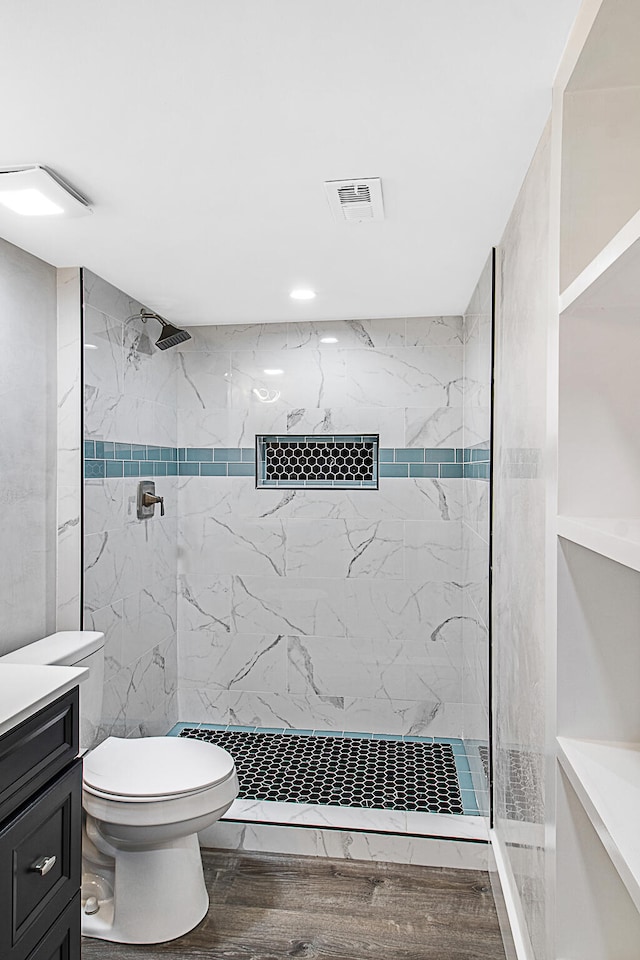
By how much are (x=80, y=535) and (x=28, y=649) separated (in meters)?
0.48

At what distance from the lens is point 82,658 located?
2598 mm

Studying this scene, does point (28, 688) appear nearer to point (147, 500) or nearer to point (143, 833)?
point (143, 833)

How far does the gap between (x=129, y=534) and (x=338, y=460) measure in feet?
3.79

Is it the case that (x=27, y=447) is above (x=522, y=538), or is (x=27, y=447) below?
above

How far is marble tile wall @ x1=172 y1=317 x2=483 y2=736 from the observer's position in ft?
11.9

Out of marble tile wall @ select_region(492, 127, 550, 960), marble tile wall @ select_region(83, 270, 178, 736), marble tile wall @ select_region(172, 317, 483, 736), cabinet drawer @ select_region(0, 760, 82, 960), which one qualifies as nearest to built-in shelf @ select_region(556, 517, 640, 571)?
marble tile wall @ select_region(492, 127, 550, 960)

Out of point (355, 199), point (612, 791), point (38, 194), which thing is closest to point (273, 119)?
point (355, 199)

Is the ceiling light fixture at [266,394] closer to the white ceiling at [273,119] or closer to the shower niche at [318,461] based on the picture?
the shower niche at [318,461]

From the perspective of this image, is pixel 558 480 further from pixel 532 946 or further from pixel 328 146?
pixel 532 946

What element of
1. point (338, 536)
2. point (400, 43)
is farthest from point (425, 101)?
point (338, 536)

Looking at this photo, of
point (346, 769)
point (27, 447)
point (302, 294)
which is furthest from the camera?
point (346, 769)

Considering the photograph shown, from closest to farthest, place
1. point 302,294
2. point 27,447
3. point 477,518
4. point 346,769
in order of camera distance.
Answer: point 27,447 < point 477,518 < point 302,294 < point 346,769

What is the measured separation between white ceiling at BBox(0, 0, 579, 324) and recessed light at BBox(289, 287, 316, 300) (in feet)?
1.33

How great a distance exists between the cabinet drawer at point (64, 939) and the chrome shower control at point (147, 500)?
173 centimetres
